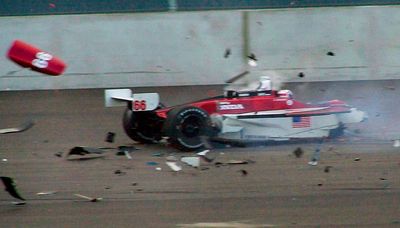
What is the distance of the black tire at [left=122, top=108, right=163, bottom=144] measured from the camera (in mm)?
10391

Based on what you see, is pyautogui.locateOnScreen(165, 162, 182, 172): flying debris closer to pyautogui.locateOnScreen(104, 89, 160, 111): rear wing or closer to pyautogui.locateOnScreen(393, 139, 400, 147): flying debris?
pyautogui.locateOnScreen(104, 89, 160, 111): rear wing

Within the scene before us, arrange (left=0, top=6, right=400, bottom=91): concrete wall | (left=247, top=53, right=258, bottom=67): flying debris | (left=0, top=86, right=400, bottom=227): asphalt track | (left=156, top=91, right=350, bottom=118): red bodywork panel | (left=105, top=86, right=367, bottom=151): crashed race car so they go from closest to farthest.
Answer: (left=0, top=86, right=400, bottom=227): asphalt track, (left=105, top=86, right=367, bottom=151): crashed race car, (left=156, top=91, right=350, bottom=118): red bodywork panel, (left=247, top=53, right=258, bottom=67): flying debris, (left=0, top=6, right=400, bottom=91): concrete wall

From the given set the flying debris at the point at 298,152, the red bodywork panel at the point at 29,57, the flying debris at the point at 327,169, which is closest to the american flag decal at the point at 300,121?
the flying debris at the point at 298,152

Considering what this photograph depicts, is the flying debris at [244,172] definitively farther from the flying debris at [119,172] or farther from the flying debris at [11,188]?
the flying debris at [11,188]

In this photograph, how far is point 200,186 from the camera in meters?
8.16

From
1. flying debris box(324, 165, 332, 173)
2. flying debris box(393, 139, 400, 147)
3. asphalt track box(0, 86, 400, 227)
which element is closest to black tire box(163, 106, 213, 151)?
asphalt track box(0, 86, 400, 227)

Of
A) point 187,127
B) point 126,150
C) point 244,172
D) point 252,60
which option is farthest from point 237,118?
point 252,60

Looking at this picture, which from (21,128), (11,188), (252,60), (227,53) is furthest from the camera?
(227,53)

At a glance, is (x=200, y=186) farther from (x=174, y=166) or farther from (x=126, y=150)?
(x=126, y=150)

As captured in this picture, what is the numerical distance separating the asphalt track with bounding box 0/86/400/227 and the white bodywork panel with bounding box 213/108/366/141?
13cm

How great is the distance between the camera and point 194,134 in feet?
32.3

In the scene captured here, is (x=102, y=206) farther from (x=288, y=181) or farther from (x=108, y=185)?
(x=288, y=181)

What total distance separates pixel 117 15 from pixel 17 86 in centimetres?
212

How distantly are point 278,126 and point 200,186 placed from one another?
2275mm
